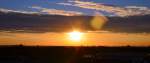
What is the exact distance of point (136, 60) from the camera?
8781 centimetres

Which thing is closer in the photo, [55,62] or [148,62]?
[148,62]

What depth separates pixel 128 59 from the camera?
9019cm

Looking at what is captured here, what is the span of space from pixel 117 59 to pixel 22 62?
1809 centimetres

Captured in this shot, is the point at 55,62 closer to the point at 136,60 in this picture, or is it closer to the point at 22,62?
the point at 22,62

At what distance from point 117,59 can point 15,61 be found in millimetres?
19583

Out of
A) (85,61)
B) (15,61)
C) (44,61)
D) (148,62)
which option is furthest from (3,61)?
(148,62)

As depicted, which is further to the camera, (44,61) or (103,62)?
(44,61)

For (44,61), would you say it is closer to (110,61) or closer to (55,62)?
(55,62)

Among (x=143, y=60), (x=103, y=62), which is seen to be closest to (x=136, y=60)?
(x=143, y=60)

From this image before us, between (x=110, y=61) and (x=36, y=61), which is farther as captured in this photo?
(x=36, y=61)

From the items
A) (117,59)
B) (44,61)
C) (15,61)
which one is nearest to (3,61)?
(15,61)

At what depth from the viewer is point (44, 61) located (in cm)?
9119

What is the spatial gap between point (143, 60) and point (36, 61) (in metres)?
20.8

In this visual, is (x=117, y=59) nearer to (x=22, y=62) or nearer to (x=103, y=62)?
(x=103, y=62)
